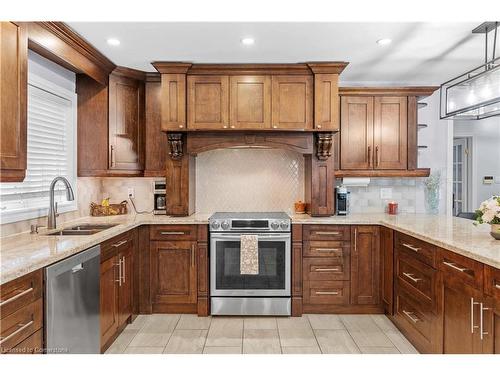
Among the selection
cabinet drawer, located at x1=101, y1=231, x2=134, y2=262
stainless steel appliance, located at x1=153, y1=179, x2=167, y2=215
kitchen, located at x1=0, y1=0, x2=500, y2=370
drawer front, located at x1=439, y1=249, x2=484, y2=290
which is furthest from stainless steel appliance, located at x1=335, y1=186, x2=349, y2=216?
cabinet drawer, located at x1=101, y1=231, x2=134, y2=262

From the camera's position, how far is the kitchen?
231 cm

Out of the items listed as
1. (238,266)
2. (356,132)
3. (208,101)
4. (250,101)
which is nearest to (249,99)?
(250,101)

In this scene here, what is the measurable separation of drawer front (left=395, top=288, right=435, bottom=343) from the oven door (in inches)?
39.2

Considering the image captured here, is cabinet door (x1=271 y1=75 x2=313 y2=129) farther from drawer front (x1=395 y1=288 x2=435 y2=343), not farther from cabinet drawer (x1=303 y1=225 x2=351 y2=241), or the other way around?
drawer front (x1=395 y1=288 x2=435 y2=343)

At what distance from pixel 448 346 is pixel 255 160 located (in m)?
2.60

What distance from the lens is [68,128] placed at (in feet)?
11.3

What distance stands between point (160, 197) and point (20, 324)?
2301 mm

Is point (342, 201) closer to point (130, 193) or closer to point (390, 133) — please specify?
point (390, 133)

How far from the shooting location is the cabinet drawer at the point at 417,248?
7.91 feet

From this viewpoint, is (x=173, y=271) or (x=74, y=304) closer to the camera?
(x=74, y=304)

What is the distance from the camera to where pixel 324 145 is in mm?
3654

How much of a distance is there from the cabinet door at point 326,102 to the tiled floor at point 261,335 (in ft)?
6.18

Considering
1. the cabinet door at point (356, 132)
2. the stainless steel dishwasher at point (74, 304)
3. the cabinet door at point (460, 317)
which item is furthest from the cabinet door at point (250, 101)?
the cabinet door at point (460, 317)
